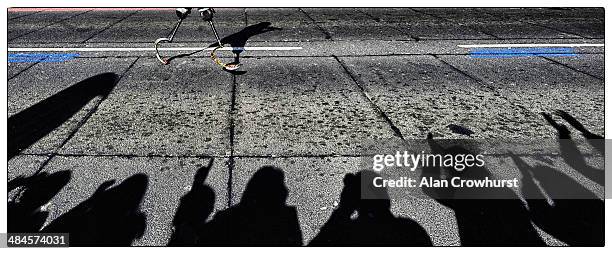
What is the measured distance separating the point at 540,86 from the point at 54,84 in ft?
21.5

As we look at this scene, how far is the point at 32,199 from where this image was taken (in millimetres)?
2857

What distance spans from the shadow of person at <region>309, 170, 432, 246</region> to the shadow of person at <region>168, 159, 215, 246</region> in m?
0.80

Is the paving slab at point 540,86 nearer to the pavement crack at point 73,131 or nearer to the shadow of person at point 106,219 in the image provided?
the shadow of person at point 106,219

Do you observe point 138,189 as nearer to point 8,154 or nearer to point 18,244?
point 18,244

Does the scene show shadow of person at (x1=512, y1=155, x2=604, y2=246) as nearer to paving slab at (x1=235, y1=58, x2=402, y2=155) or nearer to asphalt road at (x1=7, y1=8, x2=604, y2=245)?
asphalt road at (x1=7, y1=8, x2=604, y2=245)

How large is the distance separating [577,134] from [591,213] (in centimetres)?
138

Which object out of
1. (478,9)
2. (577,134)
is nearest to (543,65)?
(577,134)

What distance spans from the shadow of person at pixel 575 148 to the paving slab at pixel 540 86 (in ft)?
0.32

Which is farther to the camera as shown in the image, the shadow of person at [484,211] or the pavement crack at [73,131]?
the pavement crack at [73,131]

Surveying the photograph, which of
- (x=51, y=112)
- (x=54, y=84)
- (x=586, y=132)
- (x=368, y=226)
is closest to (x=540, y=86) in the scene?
(x=586, y=132)

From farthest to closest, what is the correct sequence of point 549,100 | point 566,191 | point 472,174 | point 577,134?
point 549,100 < point 577,134 < point 472,174 < point 566,191

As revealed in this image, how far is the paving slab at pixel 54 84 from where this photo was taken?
12.4 feet

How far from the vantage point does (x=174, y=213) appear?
273 centimetres

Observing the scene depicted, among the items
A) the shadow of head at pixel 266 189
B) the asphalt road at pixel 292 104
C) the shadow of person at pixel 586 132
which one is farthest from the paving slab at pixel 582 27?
the shadow of head at pixel 266 189
